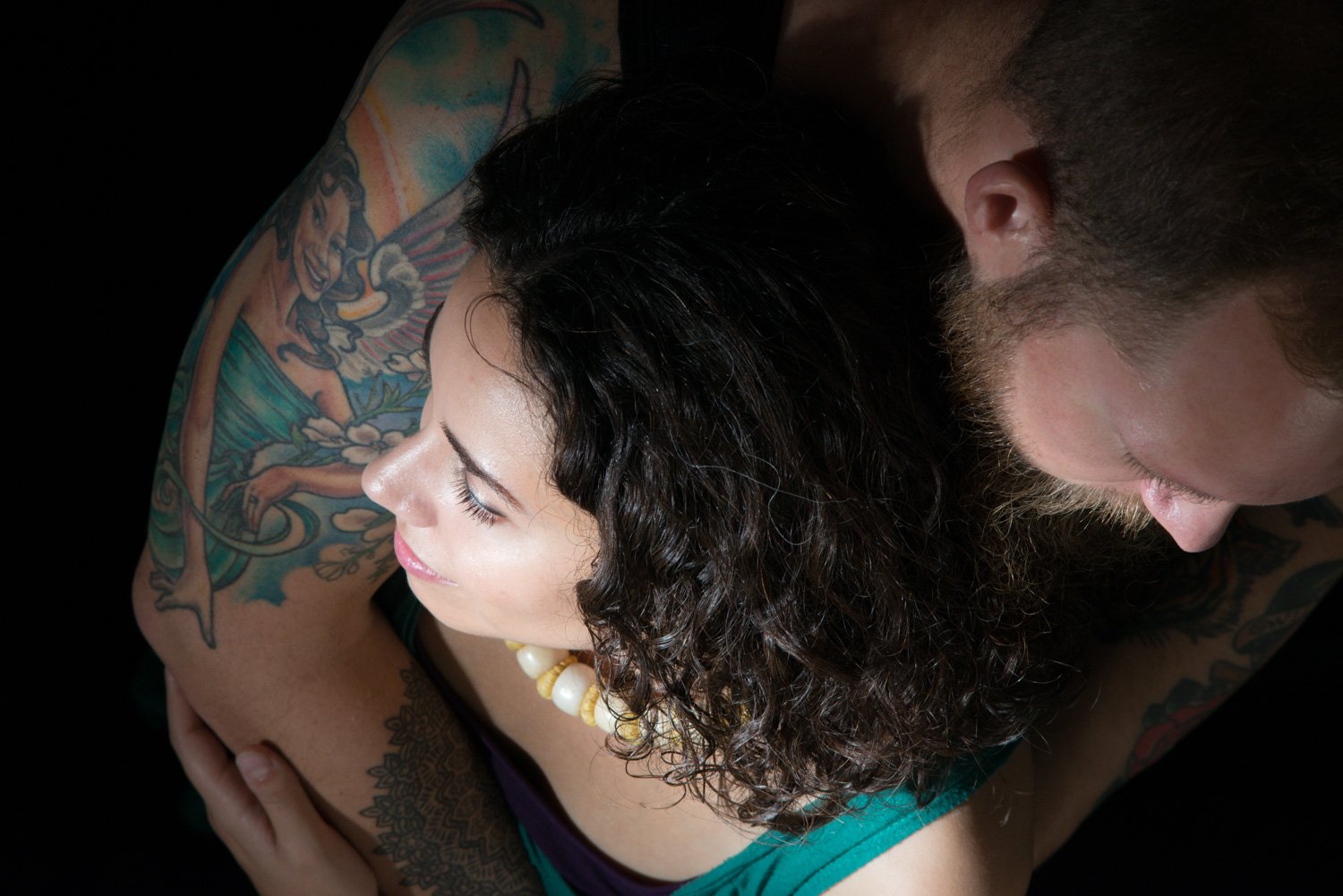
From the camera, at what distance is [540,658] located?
3.95ft

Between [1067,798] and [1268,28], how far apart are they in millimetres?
994

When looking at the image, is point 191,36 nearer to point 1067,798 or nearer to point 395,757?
point 395,757

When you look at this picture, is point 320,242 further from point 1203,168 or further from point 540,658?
point 1203,168

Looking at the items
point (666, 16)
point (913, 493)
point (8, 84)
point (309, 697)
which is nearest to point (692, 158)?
point (666, 16)

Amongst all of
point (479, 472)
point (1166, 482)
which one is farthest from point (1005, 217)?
point (479, 472)

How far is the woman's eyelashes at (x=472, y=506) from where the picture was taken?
0.93 metres

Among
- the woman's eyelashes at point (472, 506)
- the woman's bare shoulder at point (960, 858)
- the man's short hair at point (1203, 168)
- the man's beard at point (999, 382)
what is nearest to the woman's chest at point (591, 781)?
the woman's bare shoulder at point (960, 858)

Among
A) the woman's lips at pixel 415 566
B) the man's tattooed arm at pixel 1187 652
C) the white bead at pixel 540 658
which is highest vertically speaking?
the woman's lips at pixel 415 566

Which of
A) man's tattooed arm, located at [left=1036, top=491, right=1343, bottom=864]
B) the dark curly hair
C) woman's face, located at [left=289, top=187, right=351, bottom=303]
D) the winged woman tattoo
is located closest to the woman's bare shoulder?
the dark curly hair

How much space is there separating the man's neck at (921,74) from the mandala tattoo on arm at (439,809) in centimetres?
86

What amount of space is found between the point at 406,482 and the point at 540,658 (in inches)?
13.5

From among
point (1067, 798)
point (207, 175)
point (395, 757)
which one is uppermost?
point (207, 175)

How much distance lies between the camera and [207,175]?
57.1 inches

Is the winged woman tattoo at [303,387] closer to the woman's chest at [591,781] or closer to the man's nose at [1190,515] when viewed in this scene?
the woman's chest at [591,781]
